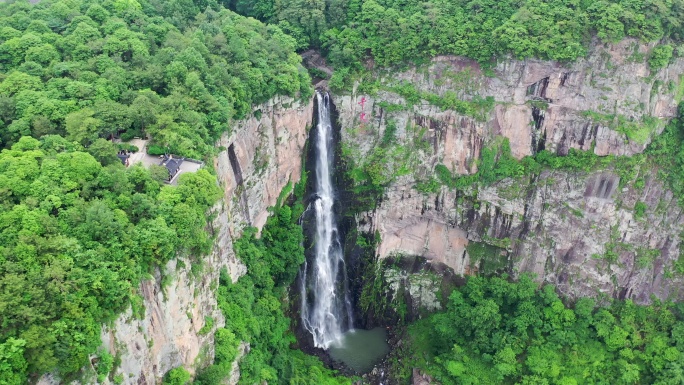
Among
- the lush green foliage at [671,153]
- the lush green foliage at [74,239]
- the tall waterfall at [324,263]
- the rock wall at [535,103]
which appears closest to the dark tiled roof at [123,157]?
the lush green foliage at [74,239]

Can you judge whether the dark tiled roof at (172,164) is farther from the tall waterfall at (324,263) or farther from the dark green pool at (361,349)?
the dark green pool at (361,349)

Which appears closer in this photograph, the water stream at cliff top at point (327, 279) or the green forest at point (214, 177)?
the green forest at point (214, 177)

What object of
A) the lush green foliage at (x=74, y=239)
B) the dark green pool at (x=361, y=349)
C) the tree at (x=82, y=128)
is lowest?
the dark green pool at (x=361, y=349)

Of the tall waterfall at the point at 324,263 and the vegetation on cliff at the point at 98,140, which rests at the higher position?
the vegetation on cliff at the point at 98,140

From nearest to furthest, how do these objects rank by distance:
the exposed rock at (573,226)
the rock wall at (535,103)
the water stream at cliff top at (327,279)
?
the rock wall at (535,103)
the exposed rock at (573,226)
the water stream at cliff top at (327,279)

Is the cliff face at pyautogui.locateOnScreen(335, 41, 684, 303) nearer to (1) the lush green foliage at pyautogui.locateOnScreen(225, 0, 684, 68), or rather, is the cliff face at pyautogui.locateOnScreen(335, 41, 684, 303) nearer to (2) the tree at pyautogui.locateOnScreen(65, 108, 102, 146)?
(1) the lush green foliage at pyautogui.locateOnScreen(225, 0, 684, 68)

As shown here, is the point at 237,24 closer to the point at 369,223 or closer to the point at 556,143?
the point at 369,223
